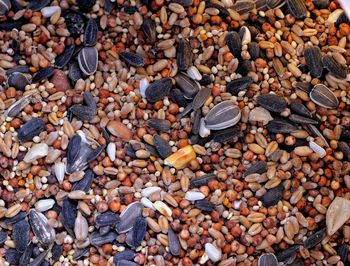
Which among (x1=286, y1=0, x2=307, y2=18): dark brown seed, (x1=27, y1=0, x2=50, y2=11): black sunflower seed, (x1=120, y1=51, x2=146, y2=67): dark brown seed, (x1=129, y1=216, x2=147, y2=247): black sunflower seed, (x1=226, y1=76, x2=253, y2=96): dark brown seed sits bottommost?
(x1=129, y1=216, x2=147, y2=247): black sunflower seed

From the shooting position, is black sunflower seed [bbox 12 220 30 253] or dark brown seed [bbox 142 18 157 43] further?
dark brown seed [bbox 142 18 157 43]

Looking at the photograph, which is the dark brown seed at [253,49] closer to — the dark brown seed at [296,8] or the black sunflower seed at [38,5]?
the dark brown seed at [296,8]

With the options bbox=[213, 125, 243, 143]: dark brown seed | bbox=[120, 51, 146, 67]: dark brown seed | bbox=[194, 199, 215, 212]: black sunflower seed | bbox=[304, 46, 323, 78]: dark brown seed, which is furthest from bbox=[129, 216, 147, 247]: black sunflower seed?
bbox=[304, 46, 323, 78]: dark brown seed

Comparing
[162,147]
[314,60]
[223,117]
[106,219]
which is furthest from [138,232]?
[314,60]

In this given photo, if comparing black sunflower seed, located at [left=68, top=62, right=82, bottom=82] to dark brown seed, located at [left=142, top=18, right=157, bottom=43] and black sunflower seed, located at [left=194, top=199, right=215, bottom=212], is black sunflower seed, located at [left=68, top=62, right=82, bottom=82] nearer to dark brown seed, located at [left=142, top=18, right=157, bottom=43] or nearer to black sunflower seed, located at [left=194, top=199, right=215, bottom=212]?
dark brown seed, located at [left=142, top=18, right=157, bottom=43]

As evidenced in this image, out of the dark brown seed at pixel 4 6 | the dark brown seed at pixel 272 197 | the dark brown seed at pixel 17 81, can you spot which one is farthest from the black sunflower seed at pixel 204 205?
the dark brown seed at pixel 4 6

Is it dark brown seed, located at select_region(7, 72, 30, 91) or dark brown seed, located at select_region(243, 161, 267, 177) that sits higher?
dark brown seed, located at select_region(7, 72, 30, 91)

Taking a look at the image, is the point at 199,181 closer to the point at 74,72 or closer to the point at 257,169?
the point at 257,169
